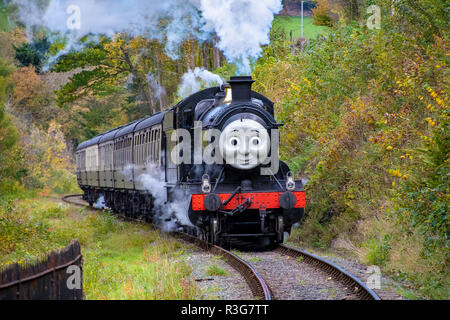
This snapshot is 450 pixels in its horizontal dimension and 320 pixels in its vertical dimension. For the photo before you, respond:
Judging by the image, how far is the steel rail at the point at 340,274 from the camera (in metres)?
7.64

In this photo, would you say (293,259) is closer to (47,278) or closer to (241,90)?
(241,90)

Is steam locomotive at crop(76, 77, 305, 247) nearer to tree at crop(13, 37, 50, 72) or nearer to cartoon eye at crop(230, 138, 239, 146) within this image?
cartoon eye at crop(230, 138, 239, 146)

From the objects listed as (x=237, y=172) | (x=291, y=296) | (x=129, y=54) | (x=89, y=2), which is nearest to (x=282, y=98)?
(x=237, y=172)

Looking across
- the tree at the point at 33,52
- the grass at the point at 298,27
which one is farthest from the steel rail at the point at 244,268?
the tree at the point at 33,52

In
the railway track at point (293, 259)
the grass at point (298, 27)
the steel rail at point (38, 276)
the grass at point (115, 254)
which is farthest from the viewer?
the grass at point (298, 27)

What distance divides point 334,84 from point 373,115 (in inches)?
104

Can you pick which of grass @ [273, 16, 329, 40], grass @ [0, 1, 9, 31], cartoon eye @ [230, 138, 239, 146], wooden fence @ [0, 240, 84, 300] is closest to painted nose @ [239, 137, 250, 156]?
cartoon eye @ [230, 138, 239, 146]

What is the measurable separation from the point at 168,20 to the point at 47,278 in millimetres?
21301

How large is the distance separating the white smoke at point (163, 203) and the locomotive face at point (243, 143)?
4.08ft

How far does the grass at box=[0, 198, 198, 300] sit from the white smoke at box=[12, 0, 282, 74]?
5373mm

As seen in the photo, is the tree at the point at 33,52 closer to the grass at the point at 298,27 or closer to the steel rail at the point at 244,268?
the grass at the point at 298,27

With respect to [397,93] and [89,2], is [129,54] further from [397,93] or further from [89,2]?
[397,93]

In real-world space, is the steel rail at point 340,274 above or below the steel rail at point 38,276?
below
